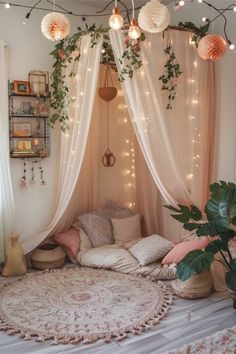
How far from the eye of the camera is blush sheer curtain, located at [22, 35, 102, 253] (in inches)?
143

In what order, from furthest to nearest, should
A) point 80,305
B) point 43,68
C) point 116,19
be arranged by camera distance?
point 43,68
point 80,305
point 116,19

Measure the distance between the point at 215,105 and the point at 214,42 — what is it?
3.76 feet

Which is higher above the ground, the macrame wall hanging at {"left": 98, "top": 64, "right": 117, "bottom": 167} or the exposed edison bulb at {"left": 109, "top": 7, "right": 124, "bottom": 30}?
the exposed edison bulb at {"left": 109, "top": 7, "right": 124, "bottom": 30}

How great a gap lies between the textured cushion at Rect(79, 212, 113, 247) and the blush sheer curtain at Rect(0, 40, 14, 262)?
0.85m

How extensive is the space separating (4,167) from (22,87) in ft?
2.99

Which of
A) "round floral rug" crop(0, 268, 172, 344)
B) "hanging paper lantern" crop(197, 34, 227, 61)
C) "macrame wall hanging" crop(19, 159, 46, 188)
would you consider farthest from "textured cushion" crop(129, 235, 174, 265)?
"hanging paper lantern" crop(197, 34, 227, 61)

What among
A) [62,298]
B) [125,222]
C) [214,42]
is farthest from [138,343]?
[214,42]

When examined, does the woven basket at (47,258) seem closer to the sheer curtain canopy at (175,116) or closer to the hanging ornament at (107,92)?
the sheer curtain canopy at (175,116)

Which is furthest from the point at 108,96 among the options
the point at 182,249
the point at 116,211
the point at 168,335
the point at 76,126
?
the point at 168,335

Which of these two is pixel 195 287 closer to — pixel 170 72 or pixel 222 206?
pixel 222 206

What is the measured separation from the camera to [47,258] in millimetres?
4039

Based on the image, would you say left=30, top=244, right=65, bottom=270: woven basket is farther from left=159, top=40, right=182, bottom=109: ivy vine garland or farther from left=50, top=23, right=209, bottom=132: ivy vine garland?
left=159, top=40, right=182, bottom=109: ivy vine garland

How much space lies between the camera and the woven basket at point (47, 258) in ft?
13.2

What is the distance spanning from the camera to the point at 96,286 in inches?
138
